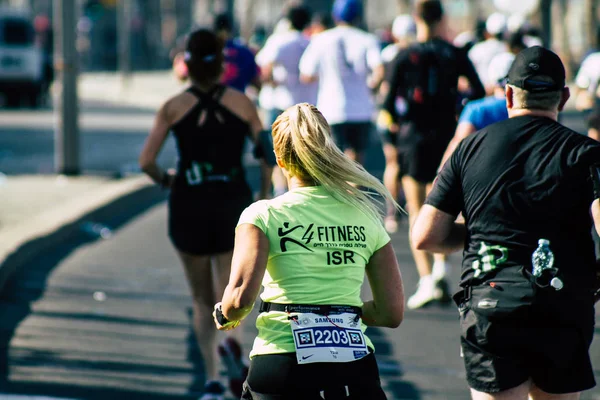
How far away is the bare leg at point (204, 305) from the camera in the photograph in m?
6.10

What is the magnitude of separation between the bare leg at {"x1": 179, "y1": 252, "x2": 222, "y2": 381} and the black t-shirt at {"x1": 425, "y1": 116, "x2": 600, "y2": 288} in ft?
7.59

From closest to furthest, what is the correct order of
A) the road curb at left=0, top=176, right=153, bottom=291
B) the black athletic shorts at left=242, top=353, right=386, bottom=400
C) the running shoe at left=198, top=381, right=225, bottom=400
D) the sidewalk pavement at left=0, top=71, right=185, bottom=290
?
the black athletic shorts at left=242, top=353, right=386, bottom=400 < the running shoe at left=198, top=381, right=225, bottom=400 < the road curb at left=0, top=176, right=153, bottom=291 < the sidewalk pavement at left=0, top=71, right=185, bottom=290

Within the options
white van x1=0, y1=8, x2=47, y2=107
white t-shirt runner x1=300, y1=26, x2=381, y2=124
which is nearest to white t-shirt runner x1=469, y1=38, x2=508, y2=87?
white t-shirt runner x1=300, y1=26, x2=381, y2=124

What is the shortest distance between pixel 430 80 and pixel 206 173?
2903 millimetres

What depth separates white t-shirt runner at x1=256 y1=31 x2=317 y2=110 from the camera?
11453 millimetres

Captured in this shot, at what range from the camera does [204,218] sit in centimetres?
607

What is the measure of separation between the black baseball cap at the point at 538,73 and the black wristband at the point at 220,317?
50.8 inches

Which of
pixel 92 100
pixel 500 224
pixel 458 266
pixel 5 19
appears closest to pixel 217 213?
pixel 500 224

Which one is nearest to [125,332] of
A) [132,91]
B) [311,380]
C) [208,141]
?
[208,141]

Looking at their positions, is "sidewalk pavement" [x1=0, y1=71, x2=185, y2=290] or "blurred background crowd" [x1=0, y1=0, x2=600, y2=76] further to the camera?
"blurred background crowd" [x1=0, y1=0, x2=600, y2=76]

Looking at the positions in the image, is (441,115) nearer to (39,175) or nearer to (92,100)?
(39,175)

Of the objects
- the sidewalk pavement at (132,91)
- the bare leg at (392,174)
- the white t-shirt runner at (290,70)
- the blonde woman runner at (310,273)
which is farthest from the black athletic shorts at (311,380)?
the sidewalk pavement at (132,91)

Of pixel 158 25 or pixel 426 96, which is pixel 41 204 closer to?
pixel 426 96

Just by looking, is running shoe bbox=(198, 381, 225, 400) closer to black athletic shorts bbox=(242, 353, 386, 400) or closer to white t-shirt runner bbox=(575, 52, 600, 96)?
black athletic shorts bbox=(242, 353, 386, 400)
